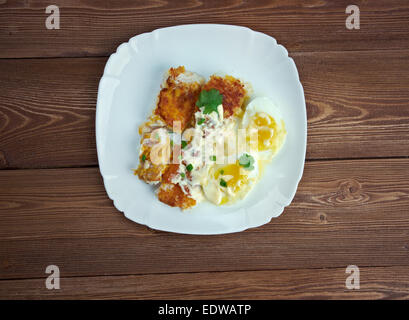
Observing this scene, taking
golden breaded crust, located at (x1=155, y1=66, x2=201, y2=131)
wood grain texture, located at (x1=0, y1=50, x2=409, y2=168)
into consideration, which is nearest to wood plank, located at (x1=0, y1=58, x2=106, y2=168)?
wood grain texture, located at (x1=0, y1=50, x2=409, y2=168)

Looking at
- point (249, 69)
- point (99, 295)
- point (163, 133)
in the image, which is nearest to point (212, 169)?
point (163, 133)

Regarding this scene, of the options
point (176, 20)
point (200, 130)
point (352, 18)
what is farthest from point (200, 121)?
point (352, 18)

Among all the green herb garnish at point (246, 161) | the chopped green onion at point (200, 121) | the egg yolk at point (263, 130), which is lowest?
the green herb garnish at point (246, 161)

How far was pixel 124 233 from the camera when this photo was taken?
7.20 ft

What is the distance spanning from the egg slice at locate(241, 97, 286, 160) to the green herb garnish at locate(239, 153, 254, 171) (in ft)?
0.20

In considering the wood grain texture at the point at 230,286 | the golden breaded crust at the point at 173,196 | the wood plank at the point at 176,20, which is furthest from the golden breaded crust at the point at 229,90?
the wood grain texture at the point at 230,286

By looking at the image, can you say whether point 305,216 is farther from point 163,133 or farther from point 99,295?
point 99,295

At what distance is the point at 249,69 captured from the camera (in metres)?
2.11

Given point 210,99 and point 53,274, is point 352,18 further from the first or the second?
point 53,274

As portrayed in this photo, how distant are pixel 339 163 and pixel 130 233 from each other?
1.50 m

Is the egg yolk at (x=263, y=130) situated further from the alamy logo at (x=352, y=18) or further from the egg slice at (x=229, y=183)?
the alamy logo at (x=352, y=18)

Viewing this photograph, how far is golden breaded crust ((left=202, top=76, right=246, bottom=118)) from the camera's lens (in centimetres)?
199

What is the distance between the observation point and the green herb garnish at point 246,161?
199cm

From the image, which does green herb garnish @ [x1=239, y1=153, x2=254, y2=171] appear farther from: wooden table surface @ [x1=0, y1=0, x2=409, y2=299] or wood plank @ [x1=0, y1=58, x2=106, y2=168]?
wood plank @ [x1=0, y1=58, x2=106, y2=168]
